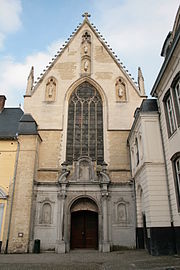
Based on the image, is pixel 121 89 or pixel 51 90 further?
pixel 121 89

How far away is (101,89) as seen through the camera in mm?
17906

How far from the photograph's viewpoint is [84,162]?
15.0 metres

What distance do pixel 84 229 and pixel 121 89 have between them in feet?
34.4

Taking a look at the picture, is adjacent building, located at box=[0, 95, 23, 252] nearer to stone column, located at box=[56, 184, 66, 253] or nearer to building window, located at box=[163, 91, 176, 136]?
stone column, located at box=[56, 184, 66, 253]

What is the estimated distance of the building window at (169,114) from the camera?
10137 mm

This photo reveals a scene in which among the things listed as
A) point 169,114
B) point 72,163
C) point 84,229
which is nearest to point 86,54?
point 72,163

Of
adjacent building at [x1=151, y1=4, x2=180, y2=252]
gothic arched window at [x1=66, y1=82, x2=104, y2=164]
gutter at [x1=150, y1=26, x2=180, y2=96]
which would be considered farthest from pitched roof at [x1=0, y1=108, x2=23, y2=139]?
adjacent building at [x1=151, y1=4, x2=180, y2=252]

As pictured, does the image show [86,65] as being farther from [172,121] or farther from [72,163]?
[172,121]

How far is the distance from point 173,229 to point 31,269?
232 inches

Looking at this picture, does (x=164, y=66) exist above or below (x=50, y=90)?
below

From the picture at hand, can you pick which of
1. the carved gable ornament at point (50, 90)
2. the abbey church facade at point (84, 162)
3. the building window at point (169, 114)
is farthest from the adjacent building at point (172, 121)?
the carved gable ornament at point (50, 90)

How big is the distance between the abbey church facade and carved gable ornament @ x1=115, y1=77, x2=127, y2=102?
8 centimetres

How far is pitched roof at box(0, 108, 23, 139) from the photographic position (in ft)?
50.0

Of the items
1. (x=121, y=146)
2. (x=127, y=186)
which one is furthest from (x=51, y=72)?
(x=127, y=186)
